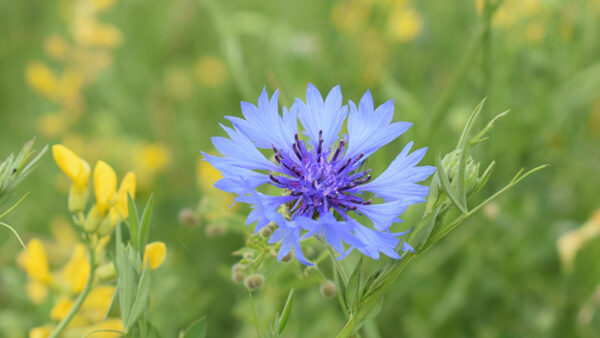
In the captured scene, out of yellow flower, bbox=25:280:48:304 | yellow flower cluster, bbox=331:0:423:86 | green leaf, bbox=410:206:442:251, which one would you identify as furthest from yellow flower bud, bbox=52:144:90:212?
yellow flower cluster, bbox=331:0:423:86

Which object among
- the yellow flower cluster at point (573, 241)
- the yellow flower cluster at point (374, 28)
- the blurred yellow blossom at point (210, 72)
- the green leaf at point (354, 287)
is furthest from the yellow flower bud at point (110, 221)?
the blurred yellow blossom at point (210, 72)

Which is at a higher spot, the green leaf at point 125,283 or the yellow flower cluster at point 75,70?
the yellow flower cluster at point 75,70

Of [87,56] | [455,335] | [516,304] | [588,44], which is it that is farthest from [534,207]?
[87,56]

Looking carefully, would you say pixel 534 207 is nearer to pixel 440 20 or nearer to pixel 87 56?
pixel 440 20

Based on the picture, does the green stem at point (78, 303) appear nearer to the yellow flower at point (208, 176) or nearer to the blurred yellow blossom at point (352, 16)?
the yellow flower at point (208, 176)

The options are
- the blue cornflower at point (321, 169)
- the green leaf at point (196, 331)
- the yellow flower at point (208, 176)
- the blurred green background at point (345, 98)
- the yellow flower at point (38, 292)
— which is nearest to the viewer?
the blue cornflower at point (321, 169)

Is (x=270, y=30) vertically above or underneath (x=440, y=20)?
above

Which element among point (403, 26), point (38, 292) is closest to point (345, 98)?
point (403, 26)

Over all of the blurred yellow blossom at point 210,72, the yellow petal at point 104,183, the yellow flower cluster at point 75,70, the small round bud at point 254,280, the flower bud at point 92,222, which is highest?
the yellow flower cluster at point 75,70
